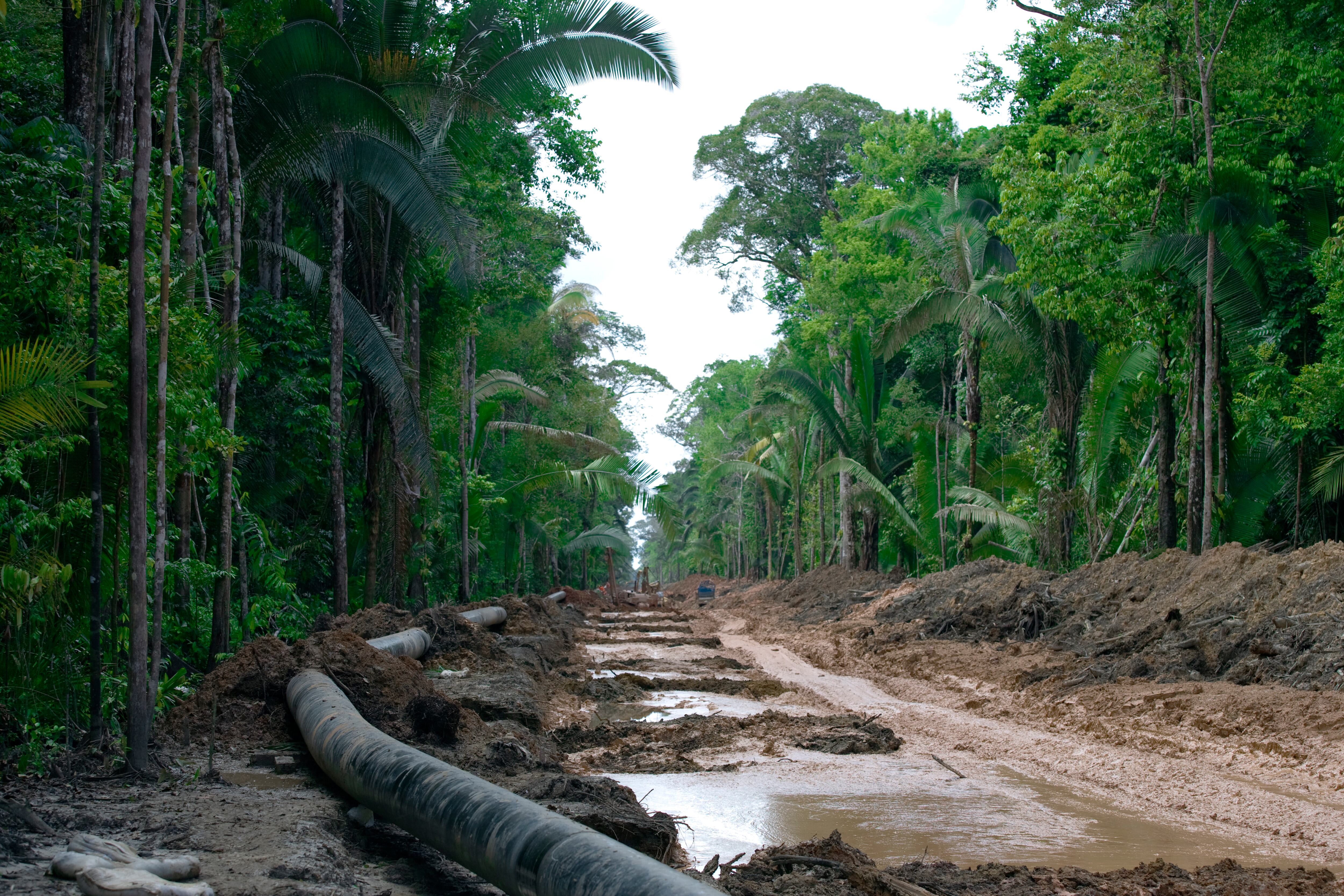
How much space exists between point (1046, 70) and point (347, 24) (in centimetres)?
1655

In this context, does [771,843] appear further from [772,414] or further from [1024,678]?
[772,414]

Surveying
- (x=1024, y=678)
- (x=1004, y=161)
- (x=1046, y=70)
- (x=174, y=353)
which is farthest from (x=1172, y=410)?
(x=174, y=353)

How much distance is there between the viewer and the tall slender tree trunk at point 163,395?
547 centimetres

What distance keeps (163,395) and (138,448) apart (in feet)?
1.70

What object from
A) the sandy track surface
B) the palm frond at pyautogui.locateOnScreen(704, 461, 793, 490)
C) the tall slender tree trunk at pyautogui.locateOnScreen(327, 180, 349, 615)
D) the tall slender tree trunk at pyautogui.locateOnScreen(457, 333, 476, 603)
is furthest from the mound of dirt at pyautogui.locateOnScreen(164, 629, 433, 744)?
the palm frond at pyautogui.locateOnScreen(704, 461, 793, 490)

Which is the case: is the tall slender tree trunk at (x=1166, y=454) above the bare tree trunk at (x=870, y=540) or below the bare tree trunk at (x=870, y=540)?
above

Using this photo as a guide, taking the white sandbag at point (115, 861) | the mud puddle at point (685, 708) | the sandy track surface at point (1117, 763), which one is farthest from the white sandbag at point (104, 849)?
the mud puddle at point (685, 708)

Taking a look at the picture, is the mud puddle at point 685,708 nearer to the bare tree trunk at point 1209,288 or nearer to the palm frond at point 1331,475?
the bare tree trunk at point 1209,288

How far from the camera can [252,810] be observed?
470 cm

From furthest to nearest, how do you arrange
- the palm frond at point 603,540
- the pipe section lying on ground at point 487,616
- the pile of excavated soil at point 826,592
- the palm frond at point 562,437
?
the palm frond at point 603,540, the palm frond at point 562,437, the pile of excavated soil at point 826,592, the pipe section lying on ground at point 487,616

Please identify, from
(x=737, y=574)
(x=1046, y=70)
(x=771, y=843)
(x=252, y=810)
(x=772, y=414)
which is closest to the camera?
(x=252, y=810)

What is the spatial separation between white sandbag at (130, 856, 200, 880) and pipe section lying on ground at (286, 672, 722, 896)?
98 centimetres

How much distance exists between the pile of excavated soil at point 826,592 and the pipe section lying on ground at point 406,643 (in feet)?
41.5

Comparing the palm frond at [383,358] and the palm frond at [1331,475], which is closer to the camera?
the palm frond at [1331,475]
